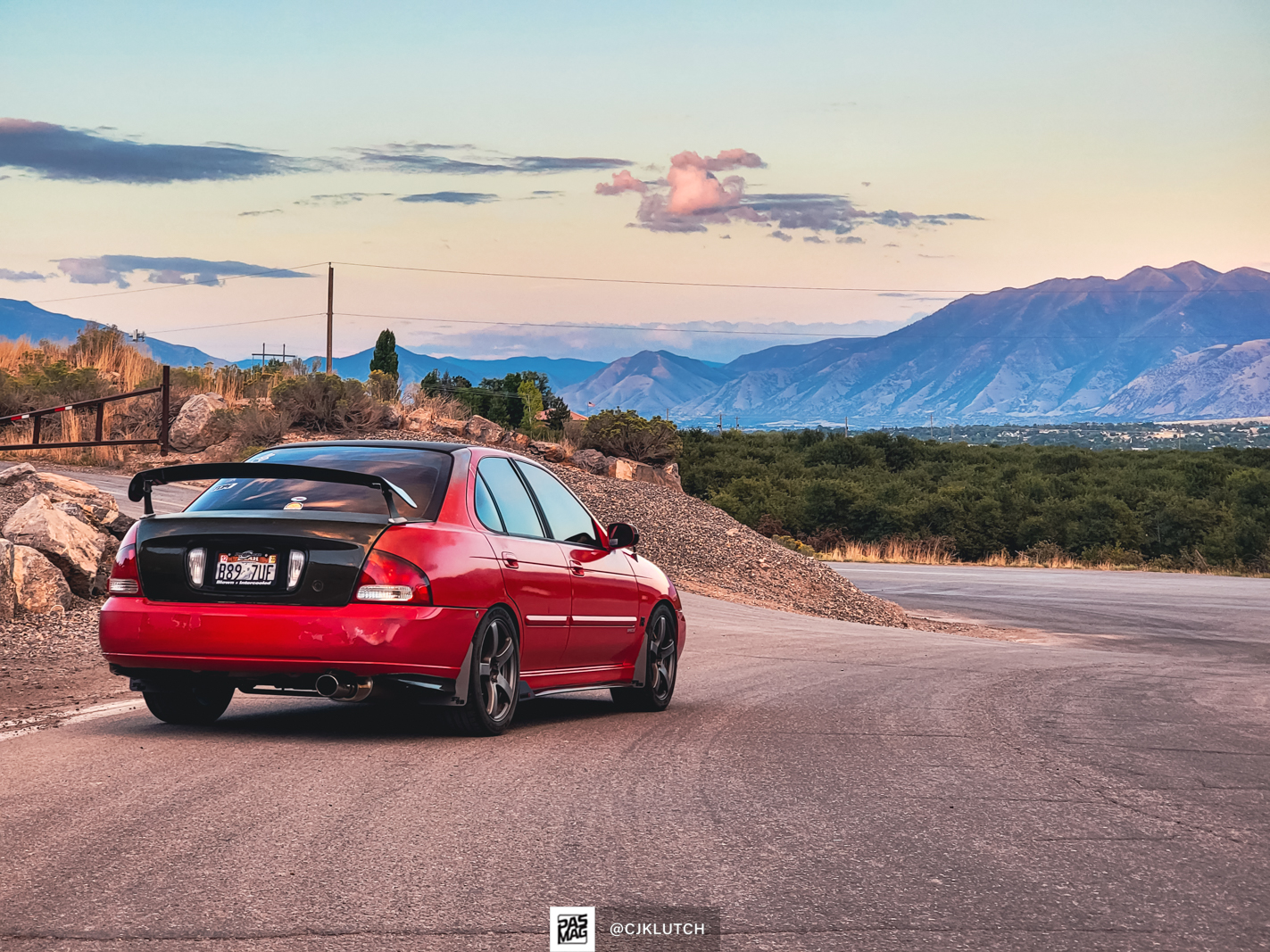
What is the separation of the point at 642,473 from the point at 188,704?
87.4ft

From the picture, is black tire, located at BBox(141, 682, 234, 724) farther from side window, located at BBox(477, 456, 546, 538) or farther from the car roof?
side window, located at BBox(477, 456, 546, 538)

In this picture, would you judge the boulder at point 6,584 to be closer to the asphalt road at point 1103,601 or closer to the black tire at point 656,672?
the black tire at point 656,672

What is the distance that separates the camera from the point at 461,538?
→ 830cm

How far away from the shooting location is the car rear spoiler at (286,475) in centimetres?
818

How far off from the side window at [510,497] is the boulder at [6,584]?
5.91 metres

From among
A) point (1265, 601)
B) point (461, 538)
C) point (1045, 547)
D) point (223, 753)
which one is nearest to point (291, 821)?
point (223, 753)

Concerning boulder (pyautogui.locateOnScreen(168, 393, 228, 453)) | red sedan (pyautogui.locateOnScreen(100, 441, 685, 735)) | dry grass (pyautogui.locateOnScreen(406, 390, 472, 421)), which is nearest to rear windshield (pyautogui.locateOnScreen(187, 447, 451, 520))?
red sedan (pyautogui.locateOnScreen(100, 441, 685, 735))

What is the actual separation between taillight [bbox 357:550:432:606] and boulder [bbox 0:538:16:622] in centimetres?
658

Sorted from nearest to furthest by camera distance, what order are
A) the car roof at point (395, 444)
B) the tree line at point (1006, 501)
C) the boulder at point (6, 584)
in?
the car roof at point (395, 444), the boulder at point (6, 584), the tree line at point (1006, 501)

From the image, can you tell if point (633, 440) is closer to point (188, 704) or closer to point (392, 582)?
point (188, 704)

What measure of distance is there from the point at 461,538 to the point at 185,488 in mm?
21437

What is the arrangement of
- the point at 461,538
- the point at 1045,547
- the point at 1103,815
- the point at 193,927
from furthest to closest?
1. the point at 1045,547
2. the point at 461,538
3. the point at 1103,815
4. the point at 193,927

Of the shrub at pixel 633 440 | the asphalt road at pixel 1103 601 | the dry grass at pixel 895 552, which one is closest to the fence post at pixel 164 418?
the shrub at pixel 633 440

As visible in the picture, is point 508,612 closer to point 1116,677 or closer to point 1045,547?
point 1116,677
